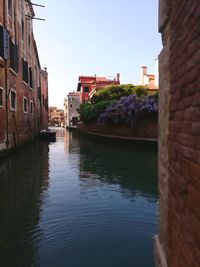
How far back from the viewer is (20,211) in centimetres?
780

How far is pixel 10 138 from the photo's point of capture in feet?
60.1

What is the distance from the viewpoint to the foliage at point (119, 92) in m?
33.4

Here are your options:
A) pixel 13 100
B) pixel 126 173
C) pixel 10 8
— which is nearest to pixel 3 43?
pixel 13 100

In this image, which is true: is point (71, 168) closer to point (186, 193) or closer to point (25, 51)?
point (186, 193)

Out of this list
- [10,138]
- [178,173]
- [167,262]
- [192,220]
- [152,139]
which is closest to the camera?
[192,220]

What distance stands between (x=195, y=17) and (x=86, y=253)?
4079 millimetres

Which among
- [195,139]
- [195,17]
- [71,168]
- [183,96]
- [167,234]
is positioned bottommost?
[71,168]

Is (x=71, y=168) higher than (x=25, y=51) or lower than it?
lower

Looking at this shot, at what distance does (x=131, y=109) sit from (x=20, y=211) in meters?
19.1

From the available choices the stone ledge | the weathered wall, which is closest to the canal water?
the stone ledge

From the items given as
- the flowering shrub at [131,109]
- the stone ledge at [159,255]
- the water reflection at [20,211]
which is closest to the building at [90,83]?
the flowering shrub at [131,109]

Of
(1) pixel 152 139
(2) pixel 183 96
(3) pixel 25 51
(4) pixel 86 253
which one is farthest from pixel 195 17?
(3) pixel 25 51

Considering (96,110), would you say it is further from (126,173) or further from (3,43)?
(126,173)

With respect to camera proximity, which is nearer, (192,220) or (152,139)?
(192,220)
